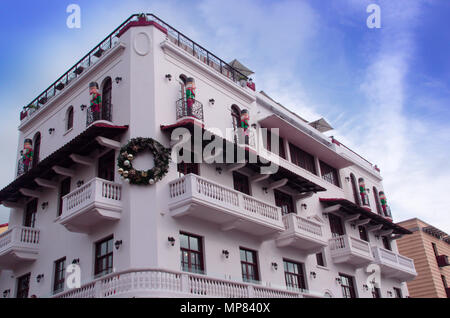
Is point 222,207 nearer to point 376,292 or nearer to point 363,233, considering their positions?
point 376,292

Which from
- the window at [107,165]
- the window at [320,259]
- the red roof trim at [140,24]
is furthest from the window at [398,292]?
the red roof trim at [140,24]

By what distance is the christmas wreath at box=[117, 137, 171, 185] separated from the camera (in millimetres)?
21203

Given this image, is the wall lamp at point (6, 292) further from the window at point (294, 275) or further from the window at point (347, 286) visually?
the window at point (347, 286)

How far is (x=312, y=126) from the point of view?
38312 millimetres

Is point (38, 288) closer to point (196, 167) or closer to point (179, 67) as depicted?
point (196, 167)

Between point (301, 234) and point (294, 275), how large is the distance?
8.38 ft

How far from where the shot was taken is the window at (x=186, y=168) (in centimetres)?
2316

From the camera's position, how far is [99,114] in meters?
23.8

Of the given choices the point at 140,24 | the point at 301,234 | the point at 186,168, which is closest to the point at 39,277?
the point at 186,168

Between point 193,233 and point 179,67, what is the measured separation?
28.1 feet

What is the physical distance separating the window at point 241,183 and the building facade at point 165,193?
0.10 meters

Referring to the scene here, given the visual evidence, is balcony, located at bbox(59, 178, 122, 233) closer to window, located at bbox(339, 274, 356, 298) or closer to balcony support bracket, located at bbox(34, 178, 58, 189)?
balcony support bracket, located at bbox(34, 178, 58, 189)

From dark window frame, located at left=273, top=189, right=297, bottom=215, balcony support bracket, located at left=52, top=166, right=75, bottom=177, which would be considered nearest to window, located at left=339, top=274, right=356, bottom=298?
dark window frame, located at left=273, top=189, right=297, bottom=215
